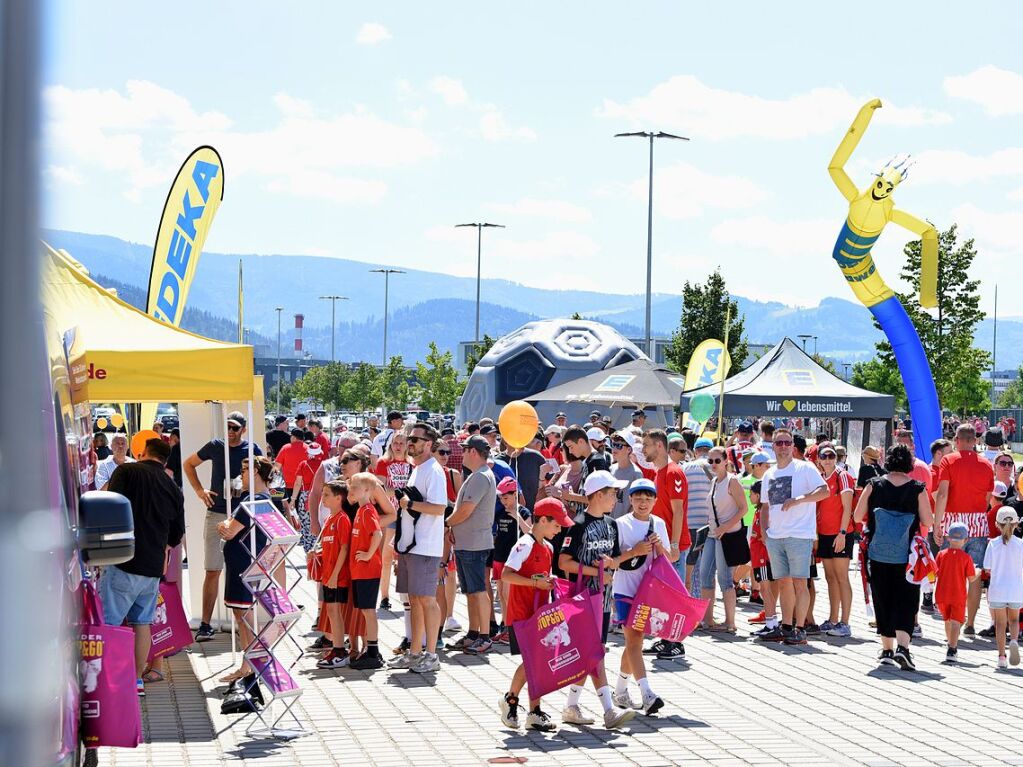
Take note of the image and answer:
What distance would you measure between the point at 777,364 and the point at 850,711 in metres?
16.0

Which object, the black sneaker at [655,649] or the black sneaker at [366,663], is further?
the black sneaker at [655,649]

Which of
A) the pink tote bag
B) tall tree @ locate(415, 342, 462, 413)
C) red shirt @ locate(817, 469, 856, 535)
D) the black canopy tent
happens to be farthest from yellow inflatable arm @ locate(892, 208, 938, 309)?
tall tree @ locate(415, 342, 462, 413)

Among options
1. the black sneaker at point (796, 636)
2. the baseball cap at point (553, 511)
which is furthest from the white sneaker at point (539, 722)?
the black sneaker at point (796, 636)

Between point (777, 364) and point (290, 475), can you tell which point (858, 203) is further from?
point (290, 475)

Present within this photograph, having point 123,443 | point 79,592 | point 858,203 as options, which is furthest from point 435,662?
point 858,203

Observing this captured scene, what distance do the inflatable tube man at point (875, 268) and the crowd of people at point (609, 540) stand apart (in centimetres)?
775

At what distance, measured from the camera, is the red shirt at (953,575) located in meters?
10.5

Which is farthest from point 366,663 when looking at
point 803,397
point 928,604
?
point 803,397

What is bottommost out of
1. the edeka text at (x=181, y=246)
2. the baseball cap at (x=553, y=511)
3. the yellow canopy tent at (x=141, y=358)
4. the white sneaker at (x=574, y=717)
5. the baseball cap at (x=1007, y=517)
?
the white sneaker at (x=574, y=717)

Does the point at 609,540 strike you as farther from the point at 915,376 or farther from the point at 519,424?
the point at 915,376

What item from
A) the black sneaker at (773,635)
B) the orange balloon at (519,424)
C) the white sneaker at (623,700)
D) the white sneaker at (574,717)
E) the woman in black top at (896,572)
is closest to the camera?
the white sneaker at (574,717)

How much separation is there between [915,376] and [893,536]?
11.6 metres

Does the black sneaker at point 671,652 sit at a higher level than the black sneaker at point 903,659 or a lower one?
lower

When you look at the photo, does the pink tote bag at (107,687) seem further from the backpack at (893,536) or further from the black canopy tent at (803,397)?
the black canopy tent at (803,397)
